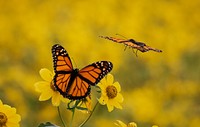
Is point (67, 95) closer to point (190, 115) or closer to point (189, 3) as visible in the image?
point (190, 115)

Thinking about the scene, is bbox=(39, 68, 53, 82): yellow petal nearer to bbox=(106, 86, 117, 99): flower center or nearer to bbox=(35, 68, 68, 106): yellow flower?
bbox=(35, 68, 68, 106): yellow flower

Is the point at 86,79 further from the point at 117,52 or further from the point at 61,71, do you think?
the point at 117,52

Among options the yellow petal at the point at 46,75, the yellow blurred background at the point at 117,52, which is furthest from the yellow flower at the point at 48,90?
the yellow blurred background at the point at 117,52

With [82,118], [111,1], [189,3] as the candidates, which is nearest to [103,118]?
[82,118]

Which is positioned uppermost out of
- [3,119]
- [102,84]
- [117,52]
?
[117,52]

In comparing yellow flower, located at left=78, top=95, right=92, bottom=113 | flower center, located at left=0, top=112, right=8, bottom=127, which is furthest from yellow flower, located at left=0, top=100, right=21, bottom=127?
yellow flower, located at left=78, top=95, right=92, bottom=113

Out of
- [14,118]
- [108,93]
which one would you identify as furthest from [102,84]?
[14,118]
